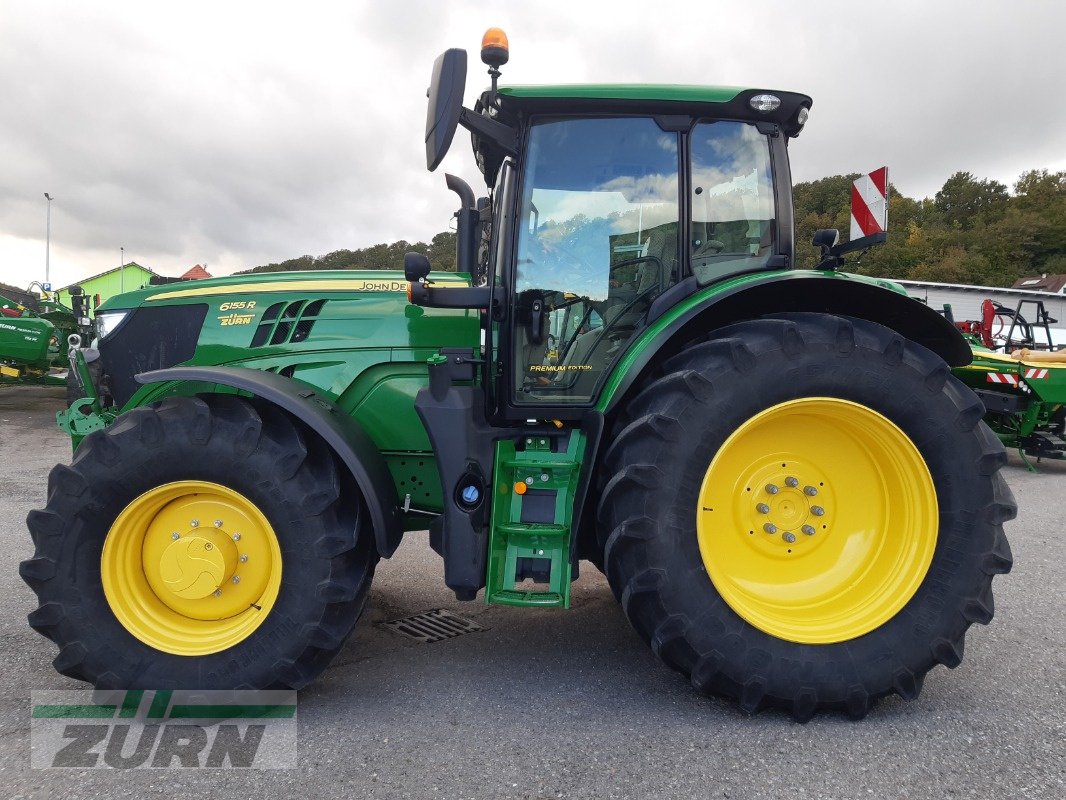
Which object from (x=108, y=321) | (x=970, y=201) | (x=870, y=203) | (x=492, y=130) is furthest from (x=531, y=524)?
(x=970, y=201)

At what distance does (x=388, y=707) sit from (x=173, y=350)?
1879 millimetres

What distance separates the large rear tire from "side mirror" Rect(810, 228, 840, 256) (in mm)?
2370

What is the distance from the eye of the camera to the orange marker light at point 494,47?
2566 millimetres

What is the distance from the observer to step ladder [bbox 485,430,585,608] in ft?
8.75

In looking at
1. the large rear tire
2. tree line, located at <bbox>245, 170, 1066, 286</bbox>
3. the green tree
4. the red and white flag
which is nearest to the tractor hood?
the large rear tire

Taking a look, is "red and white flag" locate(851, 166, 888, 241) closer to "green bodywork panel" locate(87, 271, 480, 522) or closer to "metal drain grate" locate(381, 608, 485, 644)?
"green bodywork panel" locate(87, 271, 480, 522)

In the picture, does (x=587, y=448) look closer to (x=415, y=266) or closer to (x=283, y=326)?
(x=415, y=266)

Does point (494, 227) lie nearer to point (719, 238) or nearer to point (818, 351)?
point (719, 238)

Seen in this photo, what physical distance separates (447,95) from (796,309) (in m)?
1.61

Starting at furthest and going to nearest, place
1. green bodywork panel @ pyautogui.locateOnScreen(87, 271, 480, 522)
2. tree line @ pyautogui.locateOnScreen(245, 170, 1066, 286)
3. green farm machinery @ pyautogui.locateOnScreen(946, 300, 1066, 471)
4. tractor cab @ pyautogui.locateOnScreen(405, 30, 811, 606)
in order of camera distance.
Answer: tree line @ pyautogui.locateOnScreen(245, 170, 1066, 286) < green farm machinery @ pyautogui.locateOnScreen(946, 300, 1066, 471) < green bodywork panel @ pyautogui.locateOnScreen(87, 271, 480, 522) < tractor cab @ pyautogui.locateOnScreen(405, 30, 811, 606)

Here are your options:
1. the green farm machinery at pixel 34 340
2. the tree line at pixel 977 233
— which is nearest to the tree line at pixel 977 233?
the tree line at pixel 977 233

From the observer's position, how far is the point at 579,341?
287 cm

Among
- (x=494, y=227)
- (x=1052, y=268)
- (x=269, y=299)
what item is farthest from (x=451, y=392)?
(x=1052, y=268)

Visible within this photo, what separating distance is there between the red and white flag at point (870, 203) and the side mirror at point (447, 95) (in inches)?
81.8
